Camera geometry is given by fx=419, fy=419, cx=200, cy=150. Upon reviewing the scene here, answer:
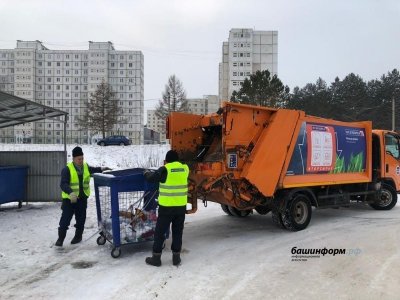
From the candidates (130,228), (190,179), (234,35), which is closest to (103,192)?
(130,228)

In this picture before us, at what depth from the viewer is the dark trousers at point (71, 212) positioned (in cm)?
707

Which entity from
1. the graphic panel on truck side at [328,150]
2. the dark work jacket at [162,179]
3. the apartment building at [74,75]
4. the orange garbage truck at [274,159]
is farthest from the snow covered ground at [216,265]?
the apartment building at [74,75]

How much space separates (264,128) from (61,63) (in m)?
106

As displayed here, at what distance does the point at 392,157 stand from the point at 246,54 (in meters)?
89.5

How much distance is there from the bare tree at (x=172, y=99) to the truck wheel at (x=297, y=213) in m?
46.4

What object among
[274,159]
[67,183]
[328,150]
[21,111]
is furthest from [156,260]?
[21,111]

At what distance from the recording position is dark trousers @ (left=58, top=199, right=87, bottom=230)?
707 cm

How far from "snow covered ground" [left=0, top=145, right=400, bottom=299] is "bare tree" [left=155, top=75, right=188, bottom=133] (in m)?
45.8

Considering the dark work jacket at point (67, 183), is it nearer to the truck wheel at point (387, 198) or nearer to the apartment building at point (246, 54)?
the truck wheel at point (387, 198)

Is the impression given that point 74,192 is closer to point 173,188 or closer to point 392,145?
point 173,188

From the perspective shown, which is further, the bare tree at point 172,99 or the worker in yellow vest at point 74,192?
the bare tree at point 172,99

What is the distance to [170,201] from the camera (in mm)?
6004

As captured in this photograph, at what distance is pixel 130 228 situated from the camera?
659 centimetres

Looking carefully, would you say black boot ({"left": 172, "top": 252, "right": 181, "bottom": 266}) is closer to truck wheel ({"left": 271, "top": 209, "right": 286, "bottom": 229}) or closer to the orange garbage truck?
the orange garbage truck
